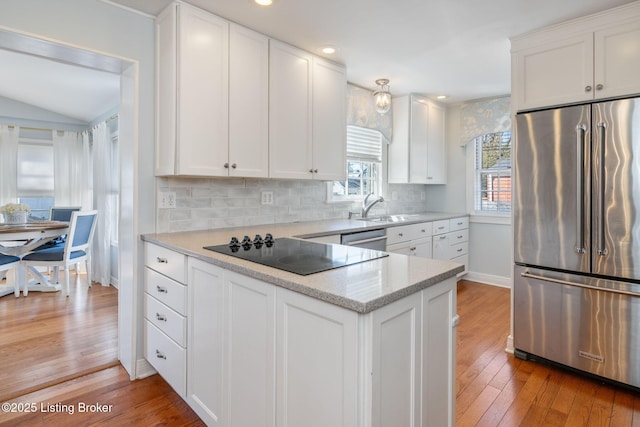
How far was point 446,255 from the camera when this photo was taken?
4141mm

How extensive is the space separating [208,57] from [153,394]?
2.09m

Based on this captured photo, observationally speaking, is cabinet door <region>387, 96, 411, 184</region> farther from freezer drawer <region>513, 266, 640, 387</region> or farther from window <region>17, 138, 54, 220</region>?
window <region>17, 138, 54, 220</region>

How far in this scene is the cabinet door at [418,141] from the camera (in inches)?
166

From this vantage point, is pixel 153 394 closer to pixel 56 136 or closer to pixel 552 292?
pixel 552 292

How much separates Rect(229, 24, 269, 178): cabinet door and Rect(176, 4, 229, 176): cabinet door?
0.05 meters

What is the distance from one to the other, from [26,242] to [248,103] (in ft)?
12.1

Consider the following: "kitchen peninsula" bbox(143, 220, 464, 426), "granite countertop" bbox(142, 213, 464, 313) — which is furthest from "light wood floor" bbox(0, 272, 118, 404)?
"granite countertop" bbox(142, 213, 464, 313)

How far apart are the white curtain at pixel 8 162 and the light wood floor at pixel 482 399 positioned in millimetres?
4169

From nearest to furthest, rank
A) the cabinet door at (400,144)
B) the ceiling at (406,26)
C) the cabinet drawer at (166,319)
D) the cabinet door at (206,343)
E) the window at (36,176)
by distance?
1. the cabinet door at (206,343)
2. the cabinet drawer at (166,319)
3. the ceiling at (406,26)
4. the cabinet door at (400,144)
5. the window at (36,176)

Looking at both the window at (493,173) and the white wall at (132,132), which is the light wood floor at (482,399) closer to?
the white wall at (132,132)

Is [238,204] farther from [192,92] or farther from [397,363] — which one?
[397,363]

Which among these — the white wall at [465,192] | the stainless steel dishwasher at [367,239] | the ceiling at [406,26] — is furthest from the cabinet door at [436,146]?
the stainless steel dishwasher at [367,239]

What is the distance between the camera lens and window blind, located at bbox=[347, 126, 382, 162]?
3.94 meters

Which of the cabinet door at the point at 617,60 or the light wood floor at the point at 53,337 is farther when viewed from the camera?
the light wood floor at the point at 53,337
